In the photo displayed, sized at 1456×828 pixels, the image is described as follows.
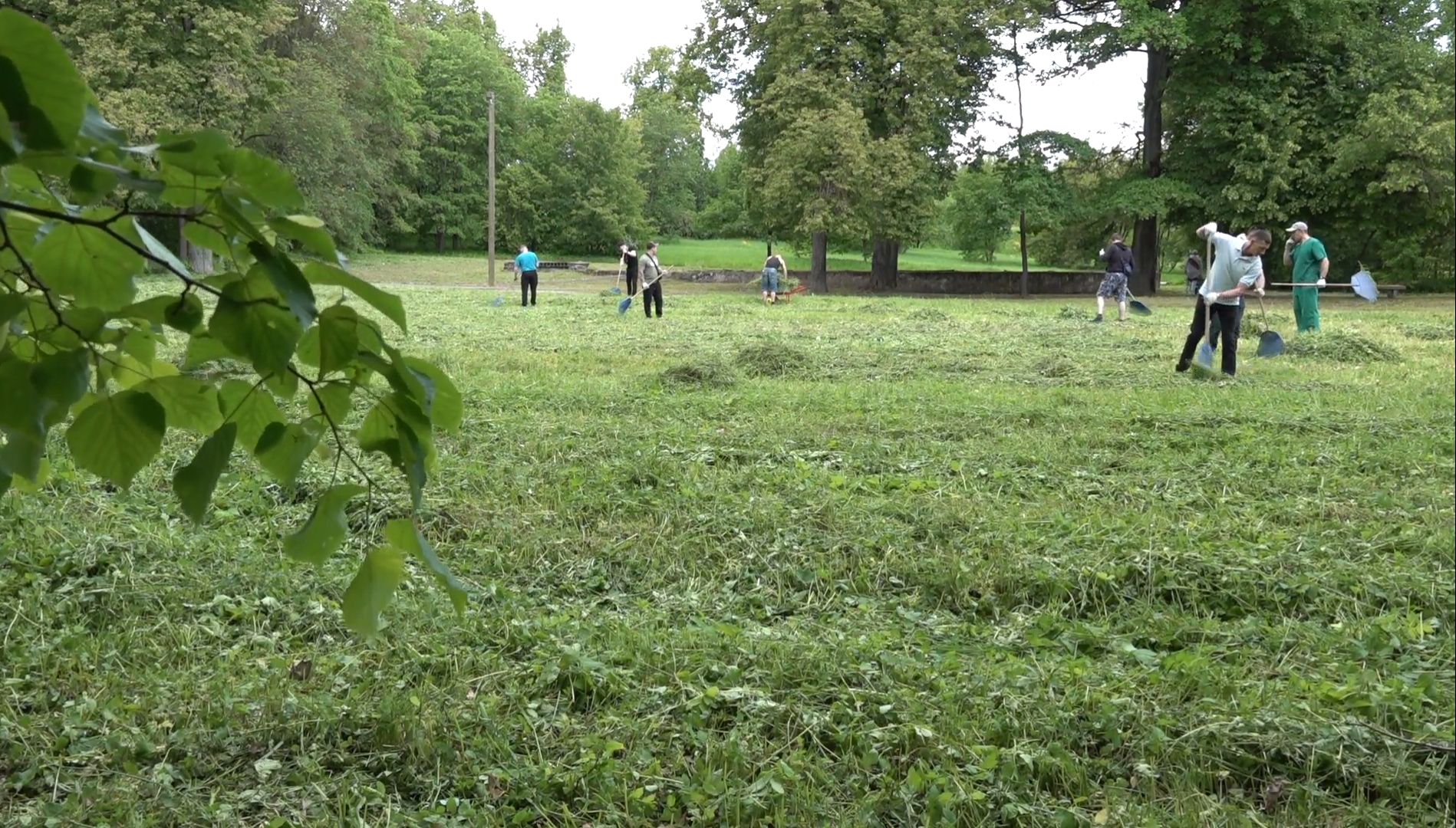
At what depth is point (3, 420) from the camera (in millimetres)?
1067

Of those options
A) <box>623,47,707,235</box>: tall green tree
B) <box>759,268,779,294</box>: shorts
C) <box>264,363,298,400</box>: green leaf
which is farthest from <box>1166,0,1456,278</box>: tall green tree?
<box>623,47,707,235</box>: tall green tree

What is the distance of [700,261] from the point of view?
53.7 meters

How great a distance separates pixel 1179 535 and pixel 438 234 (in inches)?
2155

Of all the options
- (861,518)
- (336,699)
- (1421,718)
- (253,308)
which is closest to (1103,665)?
(1421,718)

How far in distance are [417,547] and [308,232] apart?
401 millimetres

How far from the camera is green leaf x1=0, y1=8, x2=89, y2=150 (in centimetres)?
88

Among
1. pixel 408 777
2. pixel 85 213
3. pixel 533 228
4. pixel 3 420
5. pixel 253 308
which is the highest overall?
pixel 533 228

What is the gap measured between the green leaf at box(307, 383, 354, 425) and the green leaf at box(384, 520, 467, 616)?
15 centimetres

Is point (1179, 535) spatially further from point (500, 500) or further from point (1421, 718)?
point (500, 500)

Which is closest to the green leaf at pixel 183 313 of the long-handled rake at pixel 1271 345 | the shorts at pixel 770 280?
the long-handled rake at pixel 1271 345

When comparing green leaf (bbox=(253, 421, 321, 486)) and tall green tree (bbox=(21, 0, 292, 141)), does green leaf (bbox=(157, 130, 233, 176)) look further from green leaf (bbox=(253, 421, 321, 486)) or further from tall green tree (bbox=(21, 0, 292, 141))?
tall green tree (bbox=(21, 0, 292, 141))

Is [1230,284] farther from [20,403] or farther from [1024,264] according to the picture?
[1024,264]

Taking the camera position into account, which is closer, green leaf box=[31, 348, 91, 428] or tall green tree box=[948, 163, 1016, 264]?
green leaf box=[31, 348, 91, 428]

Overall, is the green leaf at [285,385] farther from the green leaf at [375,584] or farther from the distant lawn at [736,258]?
the distant lawn at [736,258]
